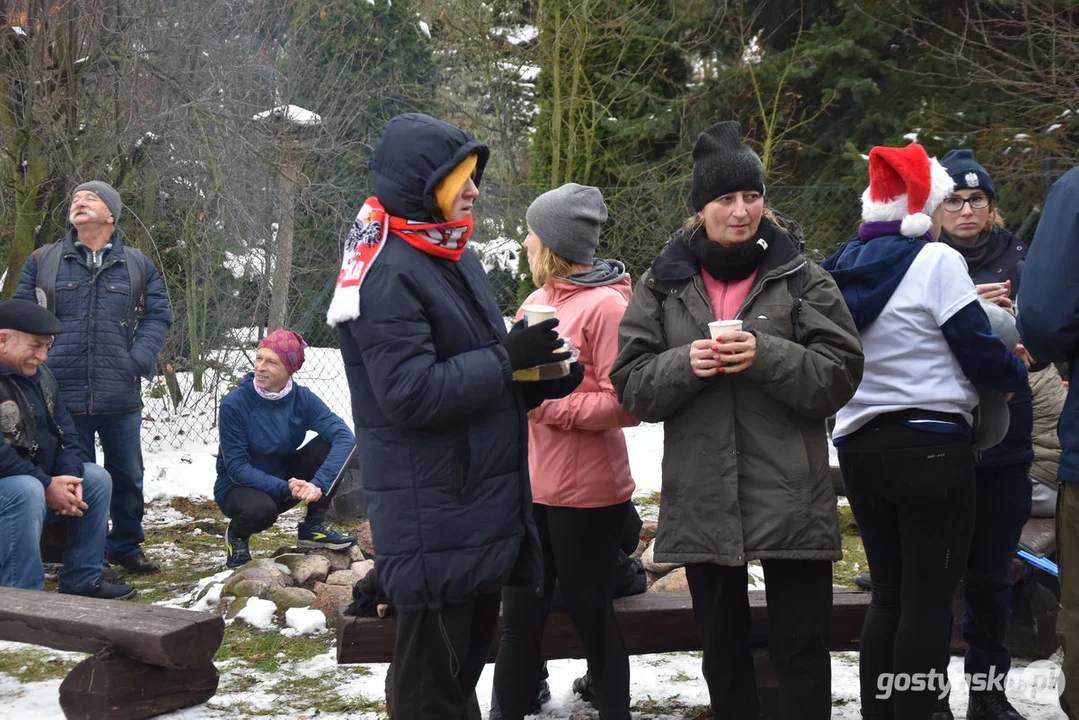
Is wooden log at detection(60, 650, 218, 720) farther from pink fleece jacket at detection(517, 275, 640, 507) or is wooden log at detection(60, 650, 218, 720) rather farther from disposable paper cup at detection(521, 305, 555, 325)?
disposable paper cup at detection(521, 305, 555, 325)

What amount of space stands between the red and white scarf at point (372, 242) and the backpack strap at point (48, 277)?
12.2 ft

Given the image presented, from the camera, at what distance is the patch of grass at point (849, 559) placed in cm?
565

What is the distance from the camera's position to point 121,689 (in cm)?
383

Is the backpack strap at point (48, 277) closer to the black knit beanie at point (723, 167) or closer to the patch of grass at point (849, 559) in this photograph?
the black knit beanie at point (723, 167)

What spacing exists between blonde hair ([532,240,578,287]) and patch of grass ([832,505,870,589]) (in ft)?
7.58

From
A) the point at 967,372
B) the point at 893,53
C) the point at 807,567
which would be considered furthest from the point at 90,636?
the point at 893,53

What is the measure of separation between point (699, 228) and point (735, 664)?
128 centimetres

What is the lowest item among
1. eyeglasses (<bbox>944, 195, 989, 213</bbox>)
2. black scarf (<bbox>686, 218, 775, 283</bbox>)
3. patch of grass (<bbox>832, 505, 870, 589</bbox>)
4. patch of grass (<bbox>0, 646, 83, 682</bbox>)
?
patch of grass (<bbox>0, 646, 83, 682</bbox>)

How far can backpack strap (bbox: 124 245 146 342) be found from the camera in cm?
610

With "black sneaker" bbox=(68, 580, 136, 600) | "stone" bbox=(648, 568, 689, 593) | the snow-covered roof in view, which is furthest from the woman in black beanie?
the snow-covered roof

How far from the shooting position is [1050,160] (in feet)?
27.4

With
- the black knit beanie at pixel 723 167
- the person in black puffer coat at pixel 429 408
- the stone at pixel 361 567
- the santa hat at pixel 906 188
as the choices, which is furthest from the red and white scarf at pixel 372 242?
the stone at pixel 361 567

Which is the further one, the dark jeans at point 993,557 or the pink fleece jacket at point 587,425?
the dark jeans at point 993,557

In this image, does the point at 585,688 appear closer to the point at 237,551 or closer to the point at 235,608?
the point at 235,608
